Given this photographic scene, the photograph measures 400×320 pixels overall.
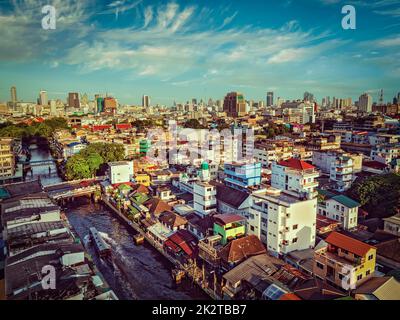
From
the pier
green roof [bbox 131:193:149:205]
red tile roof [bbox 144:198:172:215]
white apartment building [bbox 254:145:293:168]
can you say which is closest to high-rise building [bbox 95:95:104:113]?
white apartment building [bbox 254:145:293:168]

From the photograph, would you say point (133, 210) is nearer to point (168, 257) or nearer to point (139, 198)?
point (139, 198)

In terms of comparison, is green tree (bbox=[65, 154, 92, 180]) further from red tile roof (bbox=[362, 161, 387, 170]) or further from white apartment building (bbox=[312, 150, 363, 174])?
red tile roof (bbox=[362, 161, 387, 170])

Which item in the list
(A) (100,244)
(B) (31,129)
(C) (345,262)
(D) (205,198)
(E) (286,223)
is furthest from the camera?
(B) (31,129)

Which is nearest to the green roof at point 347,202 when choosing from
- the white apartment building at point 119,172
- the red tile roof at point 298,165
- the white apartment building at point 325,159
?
the red tile roof at point 298,165

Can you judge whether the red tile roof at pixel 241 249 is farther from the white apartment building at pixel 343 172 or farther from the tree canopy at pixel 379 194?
the white apartment building at pixel 343 172

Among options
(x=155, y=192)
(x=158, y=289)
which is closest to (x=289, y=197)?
(x=158, y=289)

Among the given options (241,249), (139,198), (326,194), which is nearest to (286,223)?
(241,249)
